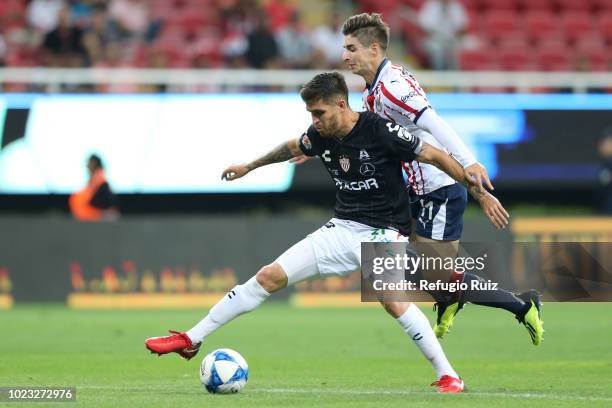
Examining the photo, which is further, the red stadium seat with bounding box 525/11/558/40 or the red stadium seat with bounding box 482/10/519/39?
the red stadium seat with bounding box 525/11/558/40

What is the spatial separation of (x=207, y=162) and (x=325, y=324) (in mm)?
4755

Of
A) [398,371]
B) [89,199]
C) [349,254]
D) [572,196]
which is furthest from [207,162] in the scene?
[349,254]

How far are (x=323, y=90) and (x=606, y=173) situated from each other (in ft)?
39.8

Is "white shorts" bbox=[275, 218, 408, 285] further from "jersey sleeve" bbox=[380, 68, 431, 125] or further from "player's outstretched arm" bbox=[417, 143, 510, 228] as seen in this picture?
"jersey sleeve" bbox=[380, 68, 431, 125]

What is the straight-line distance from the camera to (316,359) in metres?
11.2

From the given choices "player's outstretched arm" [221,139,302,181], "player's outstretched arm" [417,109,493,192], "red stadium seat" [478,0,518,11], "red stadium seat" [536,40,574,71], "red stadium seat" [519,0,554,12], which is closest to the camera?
"player's outstretched arm" [417,109,493,192]

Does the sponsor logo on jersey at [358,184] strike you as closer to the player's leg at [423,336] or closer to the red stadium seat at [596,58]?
the player's leg at [423,336]

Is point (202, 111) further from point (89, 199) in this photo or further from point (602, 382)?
point (602, 382)

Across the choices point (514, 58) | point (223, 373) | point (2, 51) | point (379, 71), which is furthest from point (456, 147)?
A: point (514, 58)

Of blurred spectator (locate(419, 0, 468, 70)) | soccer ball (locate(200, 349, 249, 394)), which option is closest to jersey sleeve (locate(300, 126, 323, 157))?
soccer ball (locate(200, 349, 249, 394))

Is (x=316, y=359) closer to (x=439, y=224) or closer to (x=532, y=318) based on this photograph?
(x=439, y=224)

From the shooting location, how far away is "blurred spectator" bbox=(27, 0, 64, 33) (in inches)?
807

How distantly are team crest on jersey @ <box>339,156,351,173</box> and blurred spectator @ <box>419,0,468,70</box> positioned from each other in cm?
1303

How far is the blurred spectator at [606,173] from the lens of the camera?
19.3 m
